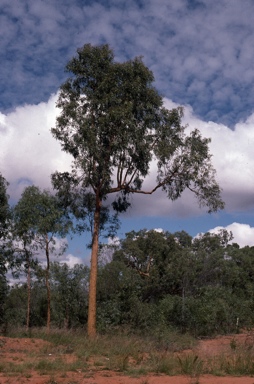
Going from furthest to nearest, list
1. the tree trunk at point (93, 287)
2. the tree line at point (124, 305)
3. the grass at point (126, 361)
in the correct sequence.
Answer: the tree line at point (124, 305)
the tree trunk at point (93, 287)
the grass at point (126, 361)

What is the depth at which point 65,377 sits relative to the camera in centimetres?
1060

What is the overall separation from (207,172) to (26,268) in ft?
33.2

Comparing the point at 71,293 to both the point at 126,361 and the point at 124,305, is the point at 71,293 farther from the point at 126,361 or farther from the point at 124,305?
the point at 126,361

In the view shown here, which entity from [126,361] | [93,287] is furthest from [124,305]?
[126,361]

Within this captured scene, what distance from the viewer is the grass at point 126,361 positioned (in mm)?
11477

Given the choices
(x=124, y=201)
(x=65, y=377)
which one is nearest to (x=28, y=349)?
(x=65, y=377)

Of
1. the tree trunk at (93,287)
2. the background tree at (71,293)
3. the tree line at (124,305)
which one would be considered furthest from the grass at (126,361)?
the background tree at (71,293)

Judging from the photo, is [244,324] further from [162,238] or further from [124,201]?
[162,238]

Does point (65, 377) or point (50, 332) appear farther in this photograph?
point (50, 332)

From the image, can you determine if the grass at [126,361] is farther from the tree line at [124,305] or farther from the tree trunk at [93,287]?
the tree line at [124,305]

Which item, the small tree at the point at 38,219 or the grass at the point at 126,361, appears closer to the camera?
the grass at the point at 126,361

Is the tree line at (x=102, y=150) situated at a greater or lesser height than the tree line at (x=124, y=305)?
greater

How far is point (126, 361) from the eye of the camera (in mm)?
12516

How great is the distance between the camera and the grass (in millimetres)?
11477
